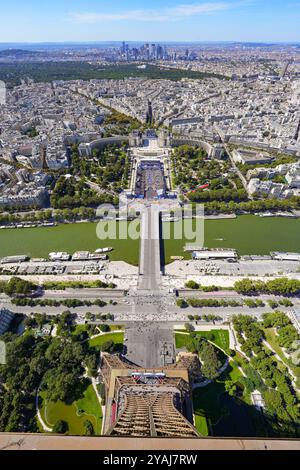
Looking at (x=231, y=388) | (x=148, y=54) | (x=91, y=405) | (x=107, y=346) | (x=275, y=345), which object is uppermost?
(x=148, y=54)

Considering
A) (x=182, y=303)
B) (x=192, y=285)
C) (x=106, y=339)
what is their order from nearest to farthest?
(x=106, y=339) → (x=182, y=303) → (x=192, y=285)

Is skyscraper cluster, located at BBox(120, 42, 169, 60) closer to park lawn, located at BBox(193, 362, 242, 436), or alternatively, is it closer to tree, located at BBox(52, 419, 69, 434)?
park lawn, located at BBox(193, 362, 242, 436)

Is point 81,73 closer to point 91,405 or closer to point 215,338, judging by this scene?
point 215,338

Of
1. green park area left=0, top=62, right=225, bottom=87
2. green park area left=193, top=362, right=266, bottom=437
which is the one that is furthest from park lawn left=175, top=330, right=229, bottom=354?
green park area left=0, top=62, right=225, bottom=87

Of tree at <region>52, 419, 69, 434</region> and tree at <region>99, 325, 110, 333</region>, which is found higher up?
tree at <region>99, 325, 110, 333</region>

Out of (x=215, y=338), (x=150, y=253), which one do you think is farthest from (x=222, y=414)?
(x=150, y=253)

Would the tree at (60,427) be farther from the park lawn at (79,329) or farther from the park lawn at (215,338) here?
the park lawn at (215,338)
